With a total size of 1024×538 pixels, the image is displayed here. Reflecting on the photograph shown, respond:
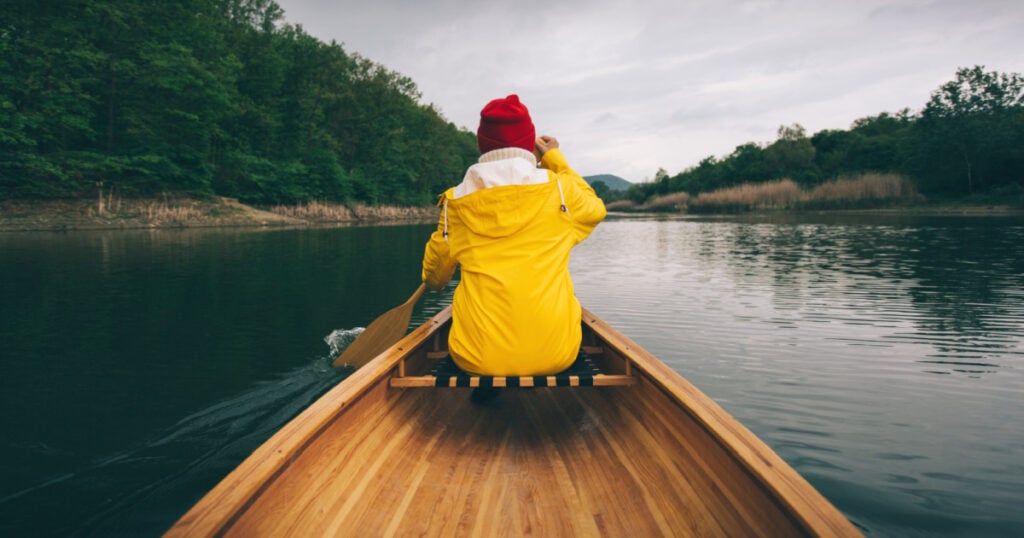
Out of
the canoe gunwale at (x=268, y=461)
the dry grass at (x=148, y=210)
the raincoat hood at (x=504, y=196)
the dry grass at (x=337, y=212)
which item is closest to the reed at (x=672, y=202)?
the dry grass at (x=337, y=212)

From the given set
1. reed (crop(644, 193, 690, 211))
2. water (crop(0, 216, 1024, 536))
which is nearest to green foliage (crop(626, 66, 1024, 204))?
reed (crop(644, 193, 690, 211))

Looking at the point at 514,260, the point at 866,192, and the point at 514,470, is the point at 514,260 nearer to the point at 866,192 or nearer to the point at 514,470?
the point at 514,470

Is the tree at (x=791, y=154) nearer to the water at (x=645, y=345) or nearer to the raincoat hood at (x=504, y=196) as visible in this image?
the water at (x=645, y=345)

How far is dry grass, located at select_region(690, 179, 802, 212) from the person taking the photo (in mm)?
32656

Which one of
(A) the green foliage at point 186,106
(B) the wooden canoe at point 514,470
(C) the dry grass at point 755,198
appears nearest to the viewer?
(B) the wooden canoe at point 514,470

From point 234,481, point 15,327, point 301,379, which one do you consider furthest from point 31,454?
point 15,327

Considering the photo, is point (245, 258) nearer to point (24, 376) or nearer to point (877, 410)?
point (24, 376)

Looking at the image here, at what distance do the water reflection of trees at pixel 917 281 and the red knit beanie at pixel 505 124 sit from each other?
427cm

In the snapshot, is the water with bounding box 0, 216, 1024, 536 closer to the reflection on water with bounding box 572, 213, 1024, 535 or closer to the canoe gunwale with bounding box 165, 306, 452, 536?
the reflection on water with bounding box 572, 213, 1024, 535

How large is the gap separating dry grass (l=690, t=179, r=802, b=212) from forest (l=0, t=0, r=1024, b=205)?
12.9 feet

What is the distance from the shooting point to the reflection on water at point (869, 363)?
2.51 meters

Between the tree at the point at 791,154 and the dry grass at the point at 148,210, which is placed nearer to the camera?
the dry grass at the point at 148,210

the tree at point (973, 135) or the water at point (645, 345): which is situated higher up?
the tree at point (973, 135)

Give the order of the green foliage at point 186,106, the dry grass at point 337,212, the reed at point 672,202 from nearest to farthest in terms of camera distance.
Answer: the green foliage at point 186,106 → the dry grass at point 337,212 → the reed at point 672,202
